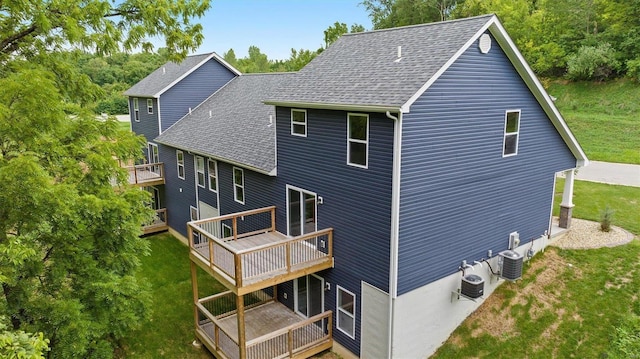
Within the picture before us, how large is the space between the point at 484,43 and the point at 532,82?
2.39 metres

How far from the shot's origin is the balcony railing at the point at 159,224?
73.8ft

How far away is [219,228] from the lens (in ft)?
55.9

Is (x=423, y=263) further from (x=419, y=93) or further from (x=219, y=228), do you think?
(x=219, y=228)

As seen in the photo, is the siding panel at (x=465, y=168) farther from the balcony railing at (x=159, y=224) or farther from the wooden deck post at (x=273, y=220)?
the balcony railing at (x=159, y=224)

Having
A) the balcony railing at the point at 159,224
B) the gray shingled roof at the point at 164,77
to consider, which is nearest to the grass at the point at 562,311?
the balcony railing at the point at 159,224

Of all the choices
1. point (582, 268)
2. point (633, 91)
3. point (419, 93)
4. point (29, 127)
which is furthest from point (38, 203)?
point (633, 91)

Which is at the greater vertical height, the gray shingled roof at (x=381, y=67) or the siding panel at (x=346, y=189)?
the gray shingled roof at (x=381, y=67)

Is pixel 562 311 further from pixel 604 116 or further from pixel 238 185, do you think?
pixel 604 116

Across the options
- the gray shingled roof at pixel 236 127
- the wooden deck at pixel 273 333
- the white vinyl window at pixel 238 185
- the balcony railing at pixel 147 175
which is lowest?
the wooden deck at pixel 273 333

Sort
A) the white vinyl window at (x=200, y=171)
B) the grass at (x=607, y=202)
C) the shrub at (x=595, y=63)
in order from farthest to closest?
the shrub at (x=595, y=63)
the white vinyl window at (x=200, y=171)
the grass at (x=607, y=202)

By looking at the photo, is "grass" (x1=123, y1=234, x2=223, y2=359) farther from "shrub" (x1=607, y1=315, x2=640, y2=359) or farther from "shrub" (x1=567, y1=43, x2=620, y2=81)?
"shrub" (x1=567, y1=43, x2=620, y2=81)

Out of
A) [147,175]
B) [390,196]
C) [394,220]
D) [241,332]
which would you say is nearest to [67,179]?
[241,332]

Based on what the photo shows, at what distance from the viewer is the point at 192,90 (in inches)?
936

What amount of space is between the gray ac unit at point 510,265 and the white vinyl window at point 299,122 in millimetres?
6765
